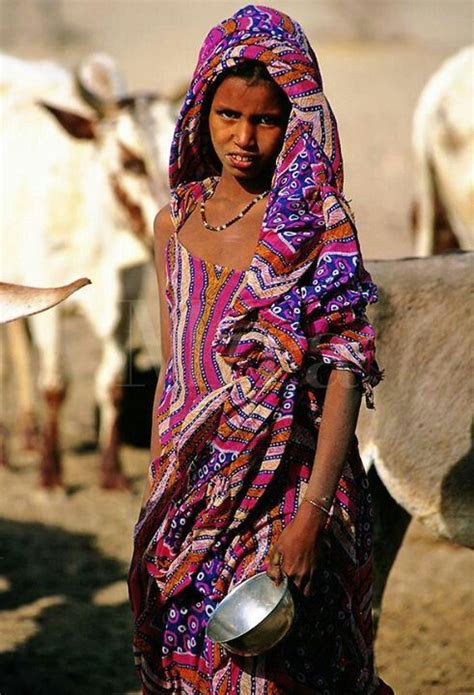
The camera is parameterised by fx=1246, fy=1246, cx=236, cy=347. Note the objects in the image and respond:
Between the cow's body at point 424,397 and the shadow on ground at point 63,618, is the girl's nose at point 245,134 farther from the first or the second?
the shadow on ground at point 63,618

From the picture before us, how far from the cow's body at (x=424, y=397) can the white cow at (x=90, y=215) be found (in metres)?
3.21

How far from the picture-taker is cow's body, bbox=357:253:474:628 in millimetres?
3404

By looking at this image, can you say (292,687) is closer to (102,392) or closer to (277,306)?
(277,306)

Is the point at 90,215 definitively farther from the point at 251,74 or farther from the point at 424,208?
the point at 251,74

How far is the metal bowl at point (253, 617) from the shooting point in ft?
7.48

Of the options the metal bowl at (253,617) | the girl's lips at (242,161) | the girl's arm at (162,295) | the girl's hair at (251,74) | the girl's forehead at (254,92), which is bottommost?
the metal bowl at (253,617)

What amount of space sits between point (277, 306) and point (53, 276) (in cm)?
446

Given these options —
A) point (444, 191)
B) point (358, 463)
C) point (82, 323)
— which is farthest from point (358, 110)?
point (358, 463)

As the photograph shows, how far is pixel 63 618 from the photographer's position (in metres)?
4.79

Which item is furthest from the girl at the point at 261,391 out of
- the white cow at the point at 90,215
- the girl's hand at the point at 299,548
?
the white cow at the point at 90,215

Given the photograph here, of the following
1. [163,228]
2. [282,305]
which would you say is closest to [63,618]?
[163,228]

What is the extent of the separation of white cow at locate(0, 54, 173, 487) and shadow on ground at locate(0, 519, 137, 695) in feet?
2.86

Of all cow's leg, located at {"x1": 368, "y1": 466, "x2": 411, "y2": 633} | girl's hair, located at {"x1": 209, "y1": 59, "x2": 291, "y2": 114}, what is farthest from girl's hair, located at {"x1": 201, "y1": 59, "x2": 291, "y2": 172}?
cow's leg, located at {"x1": 368, "y1": 466, "x2": 411, "y2": 633}

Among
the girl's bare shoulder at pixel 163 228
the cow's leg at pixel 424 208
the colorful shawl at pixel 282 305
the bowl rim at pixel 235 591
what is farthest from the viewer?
the cow's leg at pixel 424 208
